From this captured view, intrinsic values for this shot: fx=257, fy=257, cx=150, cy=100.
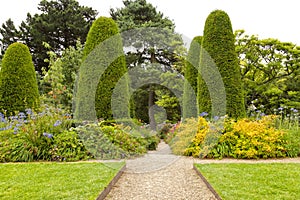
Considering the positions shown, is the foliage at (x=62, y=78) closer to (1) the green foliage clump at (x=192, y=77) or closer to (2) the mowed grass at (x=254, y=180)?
(1) the green foliage clump at (x=192, y=77)

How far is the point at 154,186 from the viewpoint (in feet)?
13.1

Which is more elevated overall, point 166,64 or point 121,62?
point 166,64

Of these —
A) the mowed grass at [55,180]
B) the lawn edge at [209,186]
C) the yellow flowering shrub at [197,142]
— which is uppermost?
the yellow flowering shrub at [197,142]

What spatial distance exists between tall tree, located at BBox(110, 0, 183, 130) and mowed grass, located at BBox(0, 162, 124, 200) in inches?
424

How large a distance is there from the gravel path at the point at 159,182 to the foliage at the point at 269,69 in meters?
7.82

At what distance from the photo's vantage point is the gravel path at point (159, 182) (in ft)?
11.7

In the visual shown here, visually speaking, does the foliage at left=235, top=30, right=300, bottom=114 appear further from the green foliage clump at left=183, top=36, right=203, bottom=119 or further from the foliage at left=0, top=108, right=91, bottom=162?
the foliage at left=0, top=108, right=91, bottom=162

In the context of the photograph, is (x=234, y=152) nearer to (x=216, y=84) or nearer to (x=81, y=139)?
(x=216, y=84)

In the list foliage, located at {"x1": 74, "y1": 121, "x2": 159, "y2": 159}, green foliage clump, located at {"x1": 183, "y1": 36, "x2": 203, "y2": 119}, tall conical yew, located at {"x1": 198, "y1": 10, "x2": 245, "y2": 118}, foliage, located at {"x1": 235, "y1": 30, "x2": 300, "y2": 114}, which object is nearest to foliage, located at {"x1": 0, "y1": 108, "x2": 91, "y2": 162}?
foliage, located at {"x1": 74, "y1": 121, "x2": 159, "y2": 159}

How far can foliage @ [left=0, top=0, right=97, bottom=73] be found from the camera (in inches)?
746

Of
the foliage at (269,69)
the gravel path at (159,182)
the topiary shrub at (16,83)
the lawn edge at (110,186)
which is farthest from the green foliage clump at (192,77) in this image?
the lawn edge at (110,186)

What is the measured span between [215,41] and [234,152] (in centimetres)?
377

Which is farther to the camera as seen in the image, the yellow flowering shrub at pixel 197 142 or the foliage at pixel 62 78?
the foliage at pixel 62 78

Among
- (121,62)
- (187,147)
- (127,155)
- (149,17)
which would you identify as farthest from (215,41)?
(149,17)
